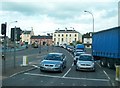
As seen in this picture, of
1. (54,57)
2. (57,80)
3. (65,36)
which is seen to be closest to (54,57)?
(54,57)

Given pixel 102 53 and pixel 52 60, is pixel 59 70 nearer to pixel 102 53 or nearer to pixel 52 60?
pixel 52 60

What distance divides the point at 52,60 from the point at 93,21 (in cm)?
2862

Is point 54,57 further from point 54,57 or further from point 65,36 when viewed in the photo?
point 65,36

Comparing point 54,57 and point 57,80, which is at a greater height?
point 54,57

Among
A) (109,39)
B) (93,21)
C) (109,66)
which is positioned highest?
(93,21)

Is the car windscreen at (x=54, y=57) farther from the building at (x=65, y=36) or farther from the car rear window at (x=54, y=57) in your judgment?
the building at (x=65, y=36)

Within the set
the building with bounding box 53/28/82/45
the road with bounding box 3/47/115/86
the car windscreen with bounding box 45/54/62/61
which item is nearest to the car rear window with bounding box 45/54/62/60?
the car windscreen with bounding box 45/54/62/61

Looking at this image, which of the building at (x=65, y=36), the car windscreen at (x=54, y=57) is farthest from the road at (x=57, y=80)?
the building at (x=65, y=36)

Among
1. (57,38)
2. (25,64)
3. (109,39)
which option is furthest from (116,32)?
(57,38)

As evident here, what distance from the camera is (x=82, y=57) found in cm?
2783

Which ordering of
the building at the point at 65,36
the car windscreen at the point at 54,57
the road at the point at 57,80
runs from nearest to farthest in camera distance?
1. the road at the point at 57,80
2. the car windscreen at the point at 54,57
3. the building at the point at 65,36

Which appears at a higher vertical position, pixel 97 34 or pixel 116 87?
pixel 97 34

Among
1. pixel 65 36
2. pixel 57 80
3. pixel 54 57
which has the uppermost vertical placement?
pixel 65 36

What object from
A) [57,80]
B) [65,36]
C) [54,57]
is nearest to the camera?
[57,80]
